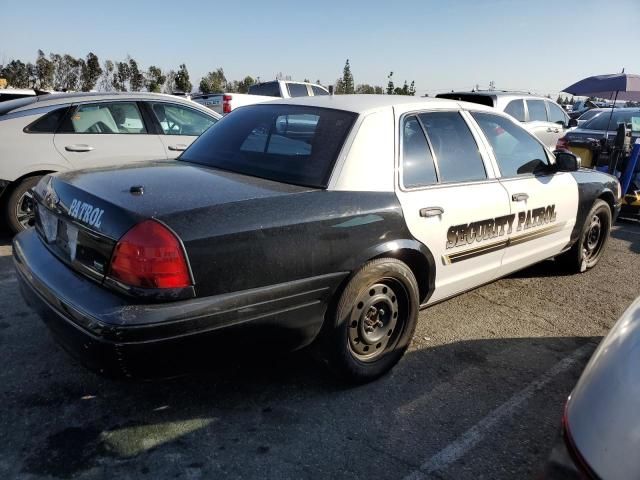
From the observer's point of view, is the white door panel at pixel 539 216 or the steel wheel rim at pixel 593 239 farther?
the steel wheel rim at pixel 593 239

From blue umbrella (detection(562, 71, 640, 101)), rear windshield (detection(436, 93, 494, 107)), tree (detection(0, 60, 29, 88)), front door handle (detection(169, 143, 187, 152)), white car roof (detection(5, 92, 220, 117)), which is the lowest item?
front door handle (detection(169, 143, 187, 152))

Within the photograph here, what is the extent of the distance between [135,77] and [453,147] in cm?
3289

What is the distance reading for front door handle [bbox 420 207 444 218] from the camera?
3.08 metres

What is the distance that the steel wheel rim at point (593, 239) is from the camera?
5.07 meters

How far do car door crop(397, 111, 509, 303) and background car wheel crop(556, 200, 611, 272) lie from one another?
5.24 feet

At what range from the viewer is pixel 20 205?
5254 mm

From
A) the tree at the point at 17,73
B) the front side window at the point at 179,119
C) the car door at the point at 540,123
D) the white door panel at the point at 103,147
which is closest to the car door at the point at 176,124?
the front side window at the point at 179,119

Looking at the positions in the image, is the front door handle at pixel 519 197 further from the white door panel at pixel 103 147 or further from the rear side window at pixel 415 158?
the white door panel at pixel 103 147

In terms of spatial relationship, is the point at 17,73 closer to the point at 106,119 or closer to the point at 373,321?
the point at 106,119

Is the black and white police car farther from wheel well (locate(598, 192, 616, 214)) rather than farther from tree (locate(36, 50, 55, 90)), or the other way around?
tree (locate(36, 50, 55, 90))

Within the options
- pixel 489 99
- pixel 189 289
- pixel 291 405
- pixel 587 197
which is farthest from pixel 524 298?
pixel 489 99

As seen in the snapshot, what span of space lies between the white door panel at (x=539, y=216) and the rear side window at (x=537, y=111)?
21.6 ft

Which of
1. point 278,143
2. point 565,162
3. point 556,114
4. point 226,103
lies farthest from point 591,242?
point 226,103

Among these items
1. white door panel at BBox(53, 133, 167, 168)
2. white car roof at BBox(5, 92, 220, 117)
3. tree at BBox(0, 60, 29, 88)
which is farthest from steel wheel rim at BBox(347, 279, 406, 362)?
tree at BBox(0, 60, 29, 88)
